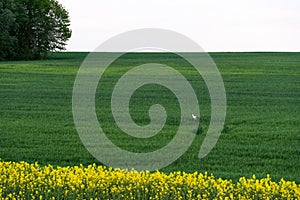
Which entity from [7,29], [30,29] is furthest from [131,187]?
[30,29]

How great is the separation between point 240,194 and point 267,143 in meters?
8.04

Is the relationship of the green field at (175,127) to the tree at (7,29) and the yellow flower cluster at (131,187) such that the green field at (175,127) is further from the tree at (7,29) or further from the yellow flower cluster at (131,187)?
the tree at (7,29)

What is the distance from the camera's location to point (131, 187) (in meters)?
10.8

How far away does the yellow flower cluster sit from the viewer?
1027 centimetres

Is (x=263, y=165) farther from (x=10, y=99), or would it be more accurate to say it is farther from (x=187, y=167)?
→ (x=10, y=99)

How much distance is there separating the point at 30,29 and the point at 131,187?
6962cm

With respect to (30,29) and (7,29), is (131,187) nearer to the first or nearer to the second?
(7,29)

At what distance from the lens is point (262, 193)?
10219mm

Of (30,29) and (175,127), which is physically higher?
(30,29)

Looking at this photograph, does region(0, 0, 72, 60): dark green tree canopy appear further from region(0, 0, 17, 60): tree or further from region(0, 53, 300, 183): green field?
region(0, 53, 300, 183): green field

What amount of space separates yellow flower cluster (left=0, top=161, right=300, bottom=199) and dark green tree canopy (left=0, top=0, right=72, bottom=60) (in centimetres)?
6232

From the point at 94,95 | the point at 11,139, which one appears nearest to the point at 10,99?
the point at 94,95

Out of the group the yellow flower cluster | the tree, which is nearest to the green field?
the yellow flower cluster

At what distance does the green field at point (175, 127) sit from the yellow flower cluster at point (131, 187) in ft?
11.6
